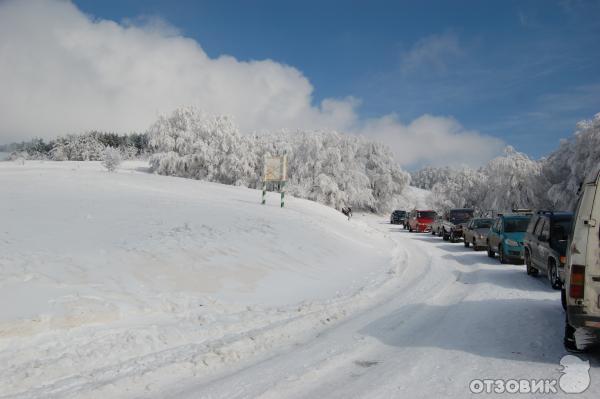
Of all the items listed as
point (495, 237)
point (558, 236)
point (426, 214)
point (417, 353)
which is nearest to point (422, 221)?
point (426, 214)

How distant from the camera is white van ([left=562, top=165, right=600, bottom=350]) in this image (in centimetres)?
522

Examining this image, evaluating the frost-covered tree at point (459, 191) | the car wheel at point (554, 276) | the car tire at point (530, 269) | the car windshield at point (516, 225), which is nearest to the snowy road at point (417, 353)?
the car wheel at point (554, 276)

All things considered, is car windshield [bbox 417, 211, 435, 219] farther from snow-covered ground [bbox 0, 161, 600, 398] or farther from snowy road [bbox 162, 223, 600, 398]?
snowy road [bbox 162, 223, 600, 398]

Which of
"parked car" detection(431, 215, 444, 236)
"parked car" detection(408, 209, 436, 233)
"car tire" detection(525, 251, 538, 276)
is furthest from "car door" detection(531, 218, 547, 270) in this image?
"parked car" detection(408, 209, 436, 233)

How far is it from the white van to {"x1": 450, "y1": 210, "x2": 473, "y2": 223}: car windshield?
2202 cm

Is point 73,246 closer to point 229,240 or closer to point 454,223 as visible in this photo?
point 229,240

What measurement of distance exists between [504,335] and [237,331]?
12.8ft

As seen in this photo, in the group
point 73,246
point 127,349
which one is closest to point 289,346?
point 127,349

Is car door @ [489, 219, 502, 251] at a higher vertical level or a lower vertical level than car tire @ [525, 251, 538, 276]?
higher

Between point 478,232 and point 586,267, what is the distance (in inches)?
596

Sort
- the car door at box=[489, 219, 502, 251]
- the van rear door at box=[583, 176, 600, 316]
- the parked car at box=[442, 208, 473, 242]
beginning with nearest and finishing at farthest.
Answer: the van rear door at box=[583, 176, 600, 316]
the car door at box=[489, 219, 502, 251]
the parked car at box=[442, 208, 473, 242]

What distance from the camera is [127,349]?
5.72m

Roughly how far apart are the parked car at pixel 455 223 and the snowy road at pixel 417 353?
49.5 ft

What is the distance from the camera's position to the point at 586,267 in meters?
5.26
